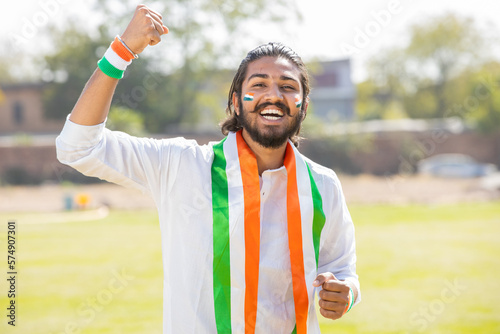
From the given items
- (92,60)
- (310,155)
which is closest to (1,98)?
(92,60)

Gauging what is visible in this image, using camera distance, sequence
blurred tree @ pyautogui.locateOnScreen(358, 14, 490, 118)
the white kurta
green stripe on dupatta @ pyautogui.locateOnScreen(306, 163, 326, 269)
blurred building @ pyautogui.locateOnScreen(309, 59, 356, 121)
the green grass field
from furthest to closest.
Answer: blurred tree @ pyautogui.locateOnScreen(358, 14, 490, 118) < blurred building @ pyautogui.locateOnScreen(309, 59, 356, 121) < the green grass field < green stripe on dupatta @ pyautogui.locateOnScreen(306, 163, 326, 269) < the white kurta

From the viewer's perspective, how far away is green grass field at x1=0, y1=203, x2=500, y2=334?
20.9 feet

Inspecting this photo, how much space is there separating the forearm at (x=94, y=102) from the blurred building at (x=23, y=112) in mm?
33768

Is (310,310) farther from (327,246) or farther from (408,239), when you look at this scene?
(408,239)

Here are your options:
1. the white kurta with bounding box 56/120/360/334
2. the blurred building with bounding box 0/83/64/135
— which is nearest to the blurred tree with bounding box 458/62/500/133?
the blurred building with bounding box 0/83/64/135

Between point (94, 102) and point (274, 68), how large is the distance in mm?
851

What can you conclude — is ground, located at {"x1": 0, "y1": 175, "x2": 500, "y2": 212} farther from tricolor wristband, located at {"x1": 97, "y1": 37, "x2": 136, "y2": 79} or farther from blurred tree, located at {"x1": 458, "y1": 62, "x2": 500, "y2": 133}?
tricolor wristband, located at {"x1": 97, "y1": 37, "x2": 136, "y2": 79}

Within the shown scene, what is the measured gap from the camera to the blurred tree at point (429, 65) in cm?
4584

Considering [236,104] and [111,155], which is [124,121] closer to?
[236,104]

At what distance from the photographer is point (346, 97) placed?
139 feet

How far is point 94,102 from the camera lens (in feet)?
7.16

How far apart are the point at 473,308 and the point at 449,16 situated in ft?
142

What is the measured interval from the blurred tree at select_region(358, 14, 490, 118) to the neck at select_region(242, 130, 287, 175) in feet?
136

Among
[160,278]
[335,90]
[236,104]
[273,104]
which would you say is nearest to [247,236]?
[273,104]
